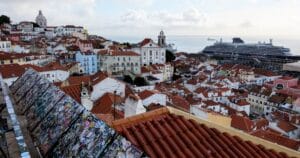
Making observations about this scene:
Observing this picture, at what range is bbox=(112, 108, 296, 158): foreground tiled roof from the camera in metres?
3.52

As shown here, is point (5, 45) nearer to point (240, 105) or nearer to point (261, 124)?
point (240, 105)

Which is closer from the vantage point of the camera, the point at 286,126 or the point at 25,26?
the point at 286,126

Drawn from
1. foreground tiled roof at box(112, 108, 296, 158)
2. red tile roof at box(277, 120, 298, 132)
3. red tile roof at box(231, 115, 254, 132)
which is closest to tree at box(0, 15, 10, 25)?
red tile roof at box(231, 115, 254, 132)

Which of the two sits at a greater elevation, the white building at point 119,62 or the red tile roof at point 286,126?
the white building at point 119,62

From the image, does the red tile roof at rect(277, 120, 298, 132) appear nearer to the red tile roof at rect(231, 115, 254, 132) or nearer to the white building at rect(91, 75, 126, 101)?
the red tile roof at rect(231, 115, 254, 132)

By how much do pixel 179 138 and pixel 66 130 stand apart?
1.59 metres

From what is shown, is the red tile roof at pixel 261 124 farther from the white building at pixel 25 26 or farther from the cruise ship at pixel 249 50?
the cruise ship at pixel 249 50

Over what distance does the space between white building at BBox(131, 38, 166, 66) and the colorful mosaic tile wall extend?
55255mm

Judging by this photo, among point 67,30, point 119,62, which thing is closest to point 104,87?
point 119,62

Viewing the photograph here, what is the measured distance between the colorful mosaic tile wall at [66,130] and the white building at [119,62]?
4568cm

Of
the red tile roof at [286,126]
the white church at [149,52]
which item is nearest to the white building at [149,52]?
the white church at [149,52]

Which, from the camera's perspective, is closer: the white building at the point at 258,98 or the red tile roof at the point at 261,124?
the red tile roof at the point at 261,124

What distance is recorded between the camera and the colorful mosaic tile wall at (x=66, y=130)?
10.1 feet

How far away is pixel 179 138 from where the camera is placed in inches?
149
